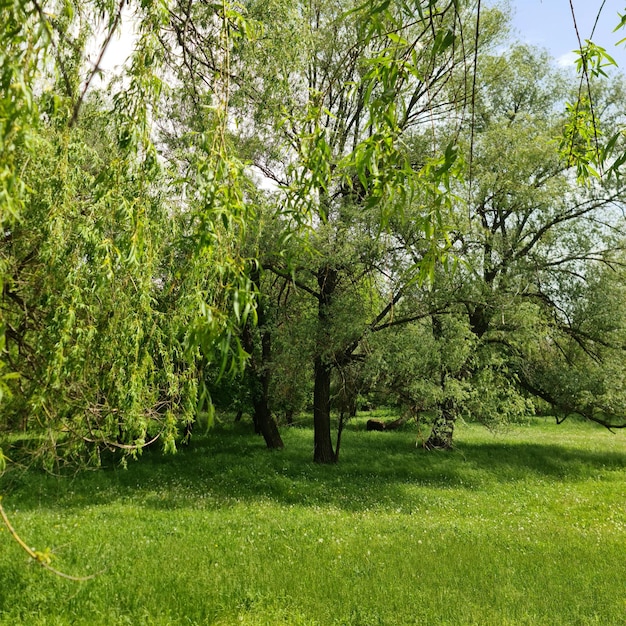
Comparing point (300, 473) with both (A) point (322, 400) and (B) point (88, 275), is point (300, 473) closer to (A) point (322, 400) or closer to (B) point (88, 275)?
(A) point (322, 400)

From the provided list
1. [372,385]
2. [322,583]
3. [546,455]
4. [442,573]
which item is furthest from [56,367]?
[546,455]

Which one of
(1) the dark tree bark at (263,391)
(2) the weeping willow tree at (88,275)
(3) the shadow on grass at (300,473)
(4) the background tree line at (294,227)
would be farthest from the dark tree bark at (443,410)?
(2) the weeping willow tree at (88,275)

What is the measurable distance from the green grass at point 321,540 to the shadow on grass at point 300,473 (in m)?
0.06

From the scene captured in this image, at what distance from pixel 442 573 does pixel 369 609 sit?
132 centimetres

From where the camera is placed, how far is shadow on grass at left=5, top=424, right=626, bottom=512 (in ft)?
34.5

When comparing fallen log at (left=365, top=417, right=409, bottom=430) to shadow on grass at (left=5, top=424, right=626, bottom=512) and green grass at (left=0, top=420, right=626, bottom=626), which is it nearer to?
shadow on grass at (left=5, top=424, right=626, bottom=512)

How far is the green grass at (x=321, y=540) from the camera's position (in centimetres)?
512

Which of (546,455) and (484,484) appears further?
(546,455)

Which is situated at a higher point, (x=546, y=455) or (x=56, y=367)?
(x=56, y=367)

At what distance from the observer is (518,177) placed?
12672mm

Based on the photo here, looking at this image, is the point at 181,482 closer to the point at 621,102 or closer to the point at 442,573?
the point at 442,573

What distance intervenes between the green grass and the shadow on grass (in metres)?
0.06

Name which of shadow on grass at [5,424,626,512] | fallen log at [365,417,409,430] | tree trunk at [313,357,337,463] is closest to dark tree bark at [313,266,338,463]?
tree trunk at [313,357,337,463]

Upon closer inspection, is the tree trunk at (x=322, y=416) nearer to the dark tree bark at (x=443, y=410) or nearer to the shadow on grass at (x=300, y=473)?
the shadow on grass at (x=300, y=473)
